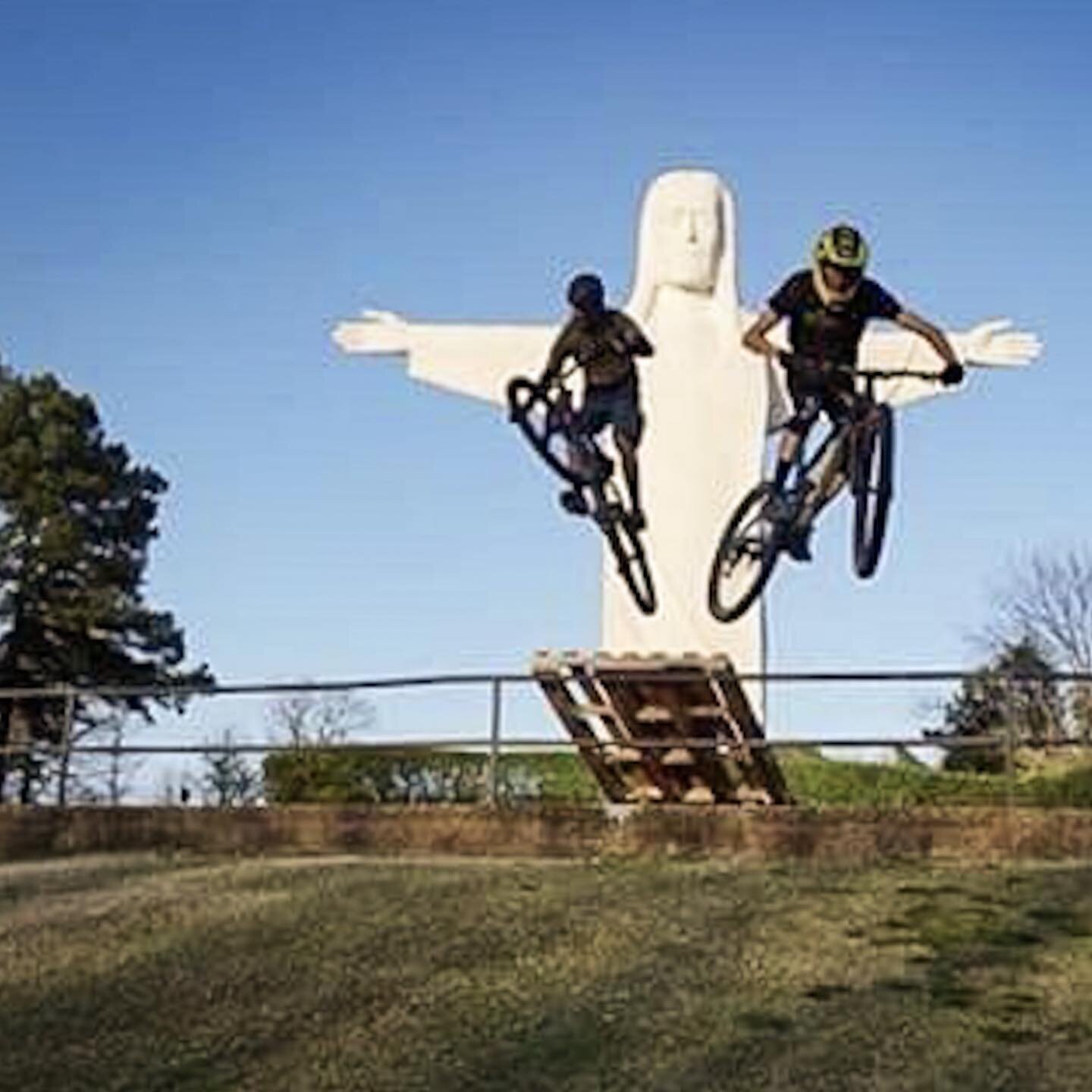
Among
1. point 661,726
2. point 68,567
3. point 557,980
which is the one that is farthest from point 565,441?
point 68,567

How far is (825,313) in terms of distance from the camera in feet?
51.1

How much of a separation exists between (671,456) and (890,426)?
631 centimetres

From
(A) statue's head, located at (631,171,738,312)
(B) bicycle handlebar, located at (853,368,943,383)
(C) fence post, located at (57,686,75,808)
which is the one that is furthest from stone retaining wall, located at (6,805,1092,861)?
(A) statue's head, located at (631,171,738,312)

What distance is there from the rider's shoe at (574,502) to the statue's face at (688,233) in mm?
5988

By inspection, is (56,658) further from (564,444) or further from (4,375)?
(564,444)

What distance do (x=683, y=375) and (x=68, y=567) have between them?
65.9ft

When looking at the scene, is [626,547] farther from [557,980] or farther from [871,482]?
[557,980]

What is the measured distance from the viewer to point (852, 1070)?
10812 mm

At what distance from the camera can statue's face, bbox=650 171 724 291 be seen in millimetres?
22312

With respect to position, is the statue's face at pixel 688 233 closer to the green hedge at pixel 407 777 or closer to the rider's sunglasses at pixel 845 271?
the green hedge at pixel 407 777

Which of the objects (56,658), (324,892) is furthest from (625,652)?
(56,658)

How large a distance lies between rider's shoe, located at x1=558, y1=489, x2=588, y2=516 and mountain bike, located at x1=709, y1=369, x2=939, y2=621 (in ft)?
4.05

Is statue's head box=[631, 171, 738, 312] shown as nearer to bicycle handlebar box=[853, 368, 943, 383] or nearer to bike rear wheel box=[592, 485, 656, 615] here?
bike rear wheel box=[592, 485, 656, 615]

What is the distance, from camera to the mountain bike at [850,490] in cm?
1582
